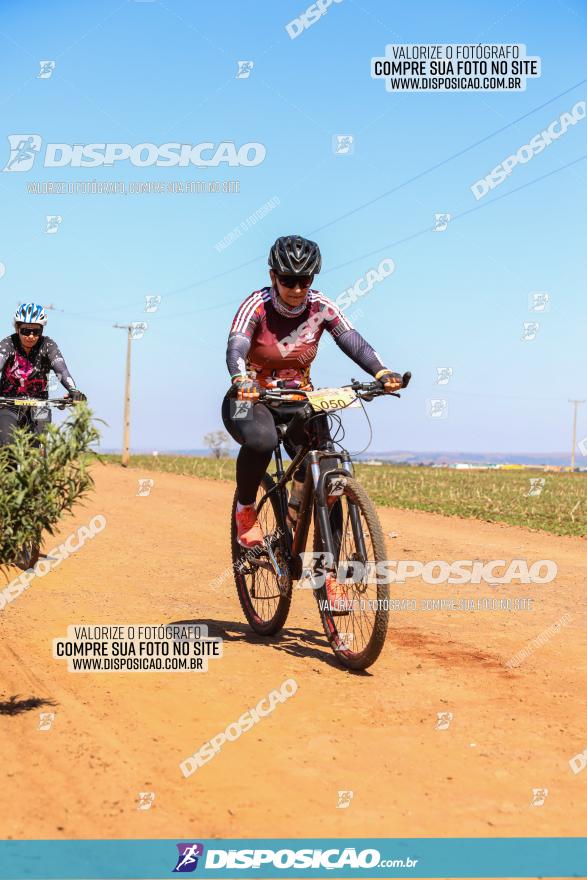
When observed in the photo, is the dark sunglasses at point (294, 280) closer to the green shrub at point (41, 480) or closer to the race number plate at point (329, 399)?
the race number plate at point (329, 399)

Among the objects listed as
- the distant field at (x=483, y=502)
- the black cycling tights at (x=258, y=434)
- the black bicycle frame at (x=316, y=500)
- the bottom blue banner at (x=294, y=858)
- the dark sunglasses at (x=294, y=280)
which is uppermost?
the dark sunglasses at (x=294, y=280)

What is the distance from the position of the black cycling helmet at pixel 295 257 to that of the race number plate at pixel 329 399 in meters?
0.90

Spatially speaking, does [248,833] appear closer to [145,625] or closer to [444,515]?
[145,625]

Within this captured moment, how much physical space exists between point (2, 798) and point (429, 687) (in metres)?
2.78

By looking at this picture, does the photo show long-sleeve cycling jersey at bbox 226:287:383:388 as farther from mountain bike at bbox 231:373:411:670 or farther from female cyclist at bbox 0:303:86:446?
female cyclist at bbox 0:303:86:446

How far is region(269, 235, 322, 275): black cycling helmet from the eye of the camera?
6445 mm

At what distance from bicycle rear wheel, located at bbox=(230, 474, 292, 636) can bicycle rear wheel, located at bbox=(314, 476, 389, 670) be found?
1.49 ft

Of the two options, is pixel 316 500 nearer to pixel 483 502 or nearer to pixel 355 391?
pixel 355 391

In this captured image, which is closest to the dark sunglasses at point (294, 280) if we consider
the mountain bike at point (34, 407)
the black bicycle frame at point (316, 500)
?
the black bicycle frame at point (316, 500)

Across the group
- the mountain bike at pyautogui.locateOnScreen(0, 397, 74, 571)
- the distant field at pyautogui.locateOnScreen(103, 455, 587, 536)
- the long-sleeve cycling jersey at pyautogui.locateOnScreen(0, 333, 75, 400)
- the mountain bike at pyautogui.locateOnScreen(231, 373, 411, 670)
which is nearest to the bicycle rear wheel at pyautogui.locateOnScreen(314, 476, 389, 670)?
the mountain bike at pyautogui.locateOnScreen(231, 373, 411, 670)

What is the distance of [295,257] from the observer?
6.45 m

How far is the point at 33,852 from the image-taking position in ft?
11.6

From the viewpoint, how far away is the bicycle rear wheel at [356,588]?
5750mm

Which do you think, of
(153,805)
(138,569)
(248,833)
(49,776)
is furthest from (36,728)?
(138,569)
